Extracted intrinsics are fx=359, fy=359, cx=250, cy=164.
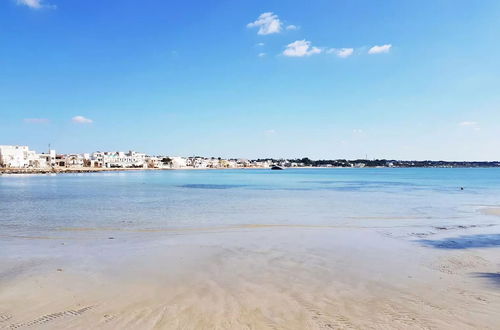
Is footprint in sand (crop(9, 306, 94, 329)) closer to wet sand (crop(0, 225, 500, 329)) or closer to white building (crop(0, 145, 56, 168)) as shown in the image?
wet sand (crop(0, 225, 500, 329))

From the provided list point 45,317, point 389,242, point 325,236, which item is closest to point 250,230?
point 325,236

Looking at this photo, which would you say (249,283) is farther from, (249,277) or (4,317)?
(4,317)

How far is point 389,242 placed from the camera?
12.8 m

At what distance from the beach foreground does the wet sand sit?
31mm

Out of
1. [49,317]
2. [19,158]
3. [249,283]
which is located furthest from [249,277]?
[19,158]

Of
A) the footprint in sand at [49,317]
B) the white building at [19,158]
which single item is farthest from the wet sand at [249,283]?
the white building at [19,158]

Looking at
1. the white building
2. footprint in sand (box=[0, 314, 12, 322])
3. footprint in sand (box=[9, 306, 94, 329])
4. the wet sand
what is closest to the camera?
footprint in sand (box=[9, 306, 94, 329])

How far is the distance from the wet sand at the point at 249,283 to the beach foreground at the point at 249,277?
3 cm

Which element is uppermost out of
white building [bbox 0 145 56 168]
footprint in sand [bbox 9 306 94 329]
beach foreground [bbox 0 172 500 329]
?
white building [bbox 0 145 56 168]

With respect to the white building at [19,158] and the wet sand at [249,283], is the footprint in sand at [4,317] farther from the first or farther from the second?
the white building at [19,158]

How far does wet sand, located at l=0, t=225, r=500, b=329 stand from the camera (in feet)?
19.5

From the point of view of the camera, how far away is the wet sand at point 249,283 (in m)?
5.94

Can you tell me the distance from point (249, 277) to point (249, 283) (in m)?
0.49

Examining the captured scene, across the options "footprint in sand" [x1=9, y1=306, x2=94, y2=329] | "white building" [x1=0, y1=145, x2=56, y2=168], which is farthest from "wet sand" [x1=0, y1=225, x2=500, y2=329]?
"white building" [x1=0, y1=145, x2=56, y2=168]
